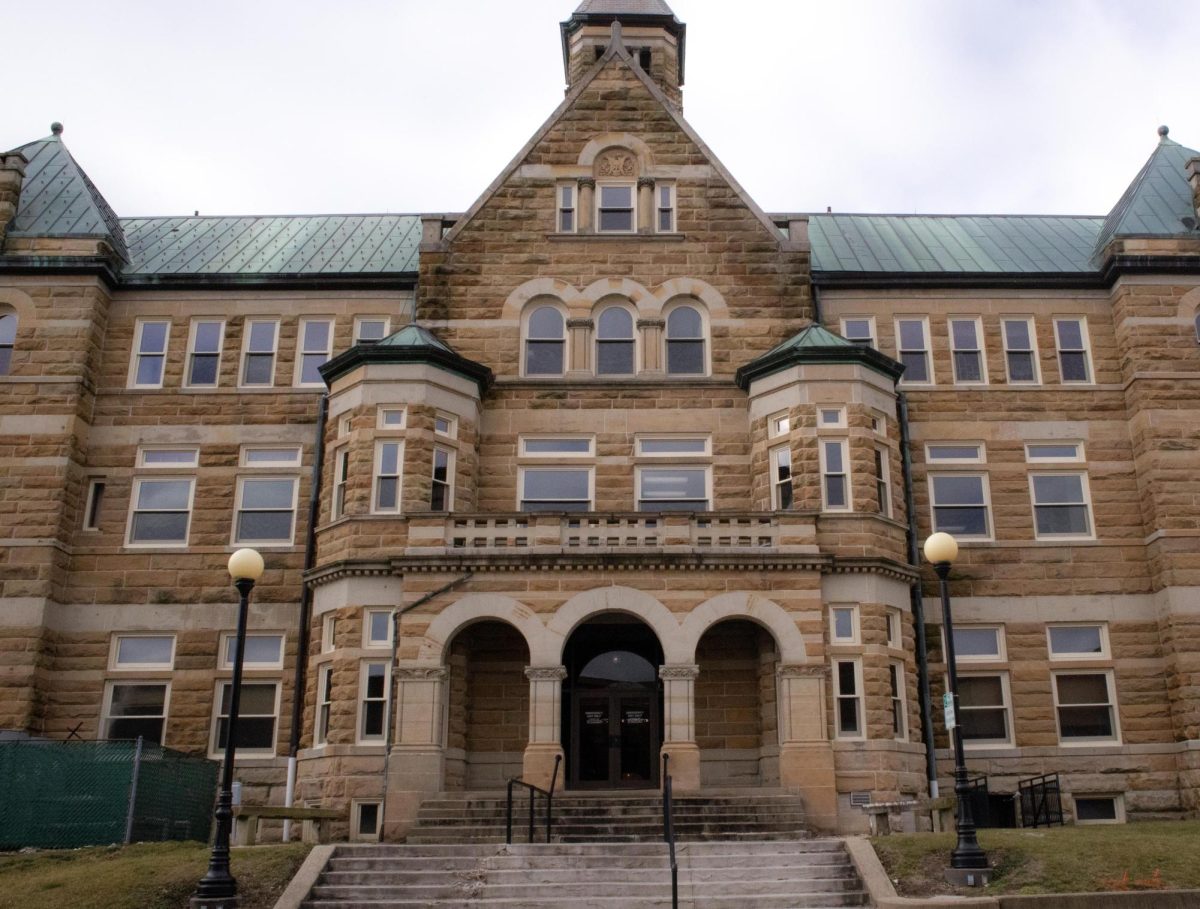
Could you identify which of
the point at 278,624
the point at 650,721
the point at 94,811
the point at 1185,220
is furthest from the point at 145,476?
the point at 1185,220

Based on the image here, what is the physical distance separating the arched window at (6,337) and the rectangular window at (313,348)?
6.47 m

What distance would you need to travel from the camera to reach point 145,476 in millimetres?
27484

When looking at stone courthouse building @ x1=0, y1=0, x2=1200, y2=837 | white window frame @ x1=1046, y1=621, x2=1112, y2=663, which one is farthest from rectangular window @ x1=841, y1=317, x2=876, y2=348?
white window frame @ x1=1046, y1=621, x2=1112, y2=663

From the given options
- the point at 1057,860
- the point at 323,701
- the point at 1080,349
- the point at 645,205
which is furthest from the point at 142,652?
the point at 1080,349

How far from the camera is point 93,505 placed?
27359 millimetres

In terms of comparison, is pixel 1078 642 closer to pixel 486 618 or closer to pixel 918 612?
pixel 918 612

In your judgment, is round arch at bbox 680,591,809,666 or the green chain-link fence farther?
round arch at bbox 680,591,809,666

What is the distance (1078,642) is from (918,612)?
3.79 metres

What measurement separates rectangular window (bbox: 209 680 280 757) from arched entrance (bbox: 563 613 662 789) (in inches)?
257

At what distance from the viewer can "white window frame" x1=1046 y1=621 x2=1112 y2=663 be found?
26.1 meters

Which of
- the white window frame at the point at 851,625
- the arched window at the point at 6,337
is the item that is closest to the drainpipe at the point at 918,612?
the white window frame at the point at 851,625

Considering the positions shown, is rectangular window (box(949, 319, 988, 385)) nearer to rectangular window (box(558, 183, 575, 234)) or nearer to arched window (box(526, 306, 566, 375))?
arched window (box(526, 306, 566, 375))

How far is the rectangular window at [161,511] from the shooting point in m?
27.1

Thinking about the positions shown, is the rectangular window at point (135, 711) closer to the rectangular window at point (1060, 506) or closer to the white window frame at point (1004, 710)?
the white window frame at point (1004, 710)
